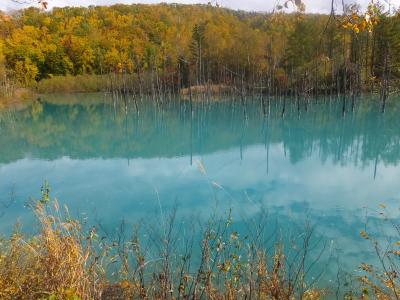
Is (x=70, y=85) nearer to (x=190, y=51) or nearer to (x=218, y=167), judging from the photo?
(x=190, y=51)

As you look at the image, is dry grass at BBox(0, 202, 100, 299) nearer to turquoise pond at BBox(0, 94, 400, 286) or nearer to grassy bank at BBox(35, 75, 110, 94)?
turquoise pond at BBox(0, 94, 400, 286)

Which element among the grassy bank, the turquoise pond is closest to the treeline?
the grassy bank

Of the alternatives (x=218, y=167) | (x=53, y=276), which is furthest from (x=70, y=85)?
(x=53, y=276)

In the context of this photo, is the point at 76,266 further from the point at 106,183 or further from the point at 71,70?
the point at 71,70

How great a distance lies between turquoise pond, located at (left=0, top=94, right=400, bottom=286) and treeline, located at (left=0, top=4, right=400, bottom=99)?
3.80 meters

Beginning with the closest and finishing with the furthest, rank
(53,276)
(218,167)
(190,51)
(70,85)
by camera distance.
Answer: (53,276)
(218,167)
(190,51)
(70,85)

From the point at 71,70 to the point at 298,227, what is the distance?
169 feet

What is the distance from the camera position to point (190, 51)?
4241 centimetres

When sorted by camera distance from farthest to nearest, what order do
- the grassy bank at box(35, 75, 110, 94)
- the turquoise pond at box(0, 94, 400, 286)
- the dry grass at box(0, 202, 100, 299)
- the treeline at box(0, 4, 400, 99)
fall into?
the grassy bank at box(35, 75, 110, 94), the treeline at box(0, 4, 400, 99), the turquoise pond at box(0, 94, 400, 286), the dry grass at box(0, 202, 100, 299)

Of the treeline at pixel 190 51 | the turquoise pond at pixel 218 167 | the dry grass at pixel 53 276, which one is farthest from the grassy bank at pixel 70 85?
the dry grass at pixel 53 276

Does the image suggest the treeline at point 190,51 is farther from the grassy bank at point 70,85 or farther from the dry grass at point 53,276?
the dry grass at point 53,276

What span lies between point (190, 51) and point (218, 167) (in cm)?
3158

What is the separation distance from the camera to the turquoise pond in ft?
27.3

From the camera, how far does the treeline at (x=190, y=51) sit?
29109mm
